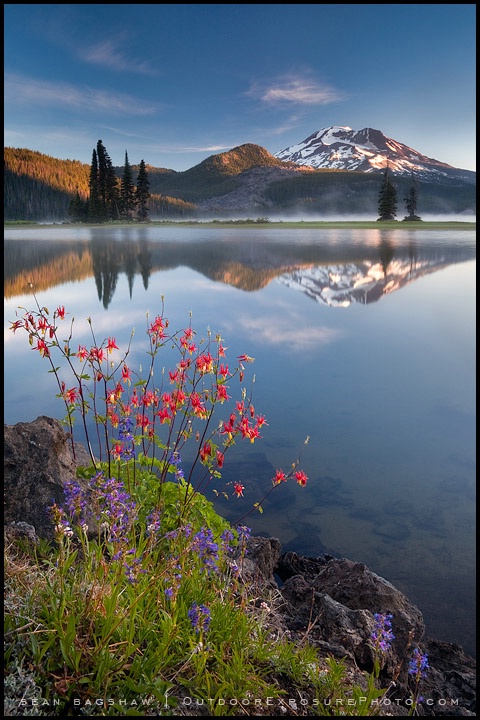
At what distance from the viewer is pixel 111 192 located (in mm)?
99688

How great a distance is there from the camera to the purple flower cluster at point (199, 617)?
2.59 metres

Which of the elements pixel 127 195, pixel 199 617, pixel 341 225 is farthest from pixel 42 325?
pixel 127 195

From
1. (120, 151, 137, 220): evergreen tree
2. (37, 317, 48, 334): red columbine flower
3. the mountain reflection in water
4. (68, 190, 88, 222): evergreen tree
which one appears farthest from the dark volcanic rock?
(68, 190, 88, 222): evergreen tree

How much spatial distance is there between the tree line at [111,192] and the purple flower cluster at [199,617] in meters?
101

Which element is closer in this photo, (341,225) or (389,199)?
(389,199)

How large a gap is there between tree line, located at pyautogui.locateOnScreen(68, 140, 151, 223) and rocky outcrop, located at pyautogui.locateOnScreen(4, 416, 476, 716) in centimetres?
9919

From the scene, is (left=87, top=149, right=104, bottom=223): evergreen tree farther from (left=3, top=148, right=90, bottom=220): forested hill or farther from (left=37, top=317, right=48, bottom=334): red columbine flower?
(left=37, top=317, right=48, bottom=334): red columbine flower

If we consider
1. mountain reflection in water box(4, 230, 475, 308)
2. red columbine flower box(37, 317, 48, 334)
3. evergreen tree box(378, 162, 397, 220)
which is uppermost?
evergreen tree box(378, 162, 397, 220)

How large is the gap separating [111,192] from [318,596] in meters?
106

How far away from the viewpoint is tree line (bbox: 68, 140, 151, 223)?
9775 cm

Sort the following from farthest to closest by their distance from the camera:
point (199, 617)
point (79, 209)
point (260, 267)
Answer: point (79, 209), point (260, 267), point (199, 617)

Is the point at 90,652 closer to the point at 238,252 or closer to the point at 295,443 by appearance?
the point at 295,443

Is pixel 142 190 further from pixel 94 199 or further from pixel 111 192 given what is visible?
pixel 94 199

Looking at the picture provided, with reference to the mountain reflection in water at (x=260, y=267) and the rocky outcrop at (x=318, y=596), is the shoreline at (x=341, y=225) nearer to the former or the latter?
the mountain reflection in water at (x=260, y=267)
